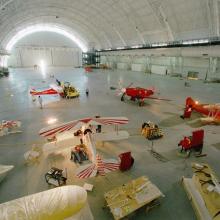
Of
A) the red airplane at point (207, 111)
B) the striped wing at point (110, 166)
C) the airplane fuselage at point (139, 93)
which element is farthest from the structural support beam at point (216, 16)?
the striped wing at point (110, 166)

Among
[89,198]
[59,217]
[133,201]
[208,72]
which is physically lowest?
[89,198]

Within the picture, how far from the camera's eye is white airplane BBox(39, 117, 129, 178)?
7.32m

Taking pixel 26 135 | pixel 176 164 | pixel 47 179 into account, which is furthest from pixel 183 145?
pixel 26 135

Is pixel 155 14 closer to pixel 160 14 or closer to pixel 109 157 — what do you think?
pixel 160 14

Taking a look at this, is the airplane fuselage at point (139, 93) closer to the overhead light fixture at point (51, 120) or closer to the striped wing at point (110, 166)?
the overhead light fixture at point (51, 120)

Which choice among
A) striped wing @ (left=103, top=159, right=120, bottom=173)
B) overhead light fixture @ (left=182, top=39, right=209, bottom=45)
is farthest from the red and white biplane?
overhead light fixture @ (left=182, top=39, right=209, bottom=45)

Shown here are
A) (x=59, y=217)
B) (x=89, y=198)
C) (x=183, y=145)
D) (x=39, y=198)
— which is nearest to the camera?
(x=59, y=217)

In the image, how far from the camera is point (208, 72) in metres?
35.8

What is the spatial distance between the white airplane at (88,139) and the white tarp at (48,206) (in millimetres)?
1547

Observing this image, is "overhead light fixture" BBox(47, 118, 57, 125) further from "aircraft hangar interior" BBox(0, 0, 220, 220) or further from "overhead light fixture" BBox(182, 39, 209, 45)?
"overhead light fixture" BBox(182, 39, 209, 45)

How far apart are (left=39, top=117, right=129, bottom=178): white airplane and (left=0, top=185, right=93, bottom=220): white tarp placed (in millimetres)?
1547

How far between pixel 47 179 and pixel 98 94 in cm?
1829

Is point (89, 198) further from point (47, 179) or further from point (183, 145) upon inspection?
point (183, 145)

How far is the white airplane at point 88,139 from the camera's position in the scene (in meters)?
7.32
